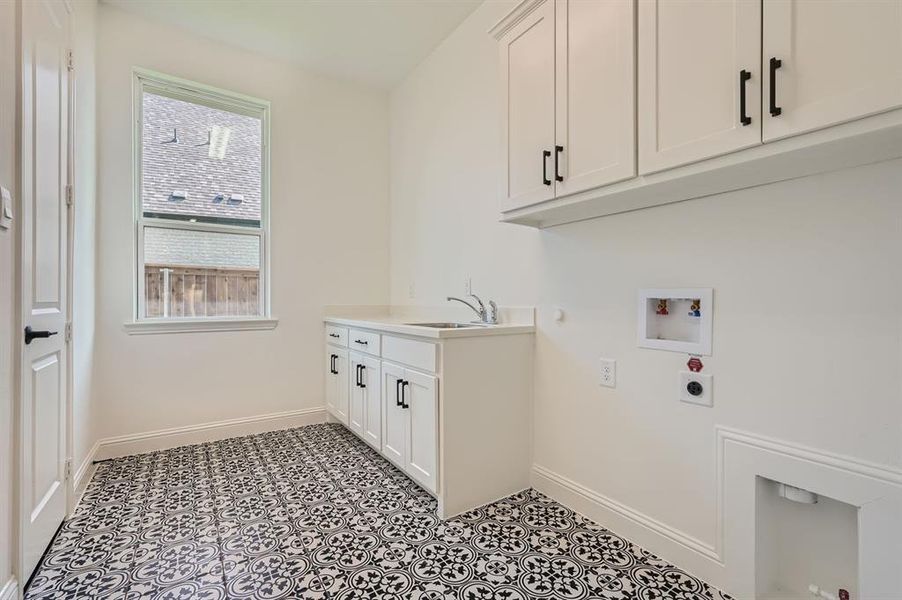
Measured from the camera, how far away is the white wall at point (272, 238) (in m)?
Result: 2.89

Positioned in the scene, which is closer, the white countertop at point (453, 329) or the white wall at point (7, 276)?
the white wall at point (7, 276)

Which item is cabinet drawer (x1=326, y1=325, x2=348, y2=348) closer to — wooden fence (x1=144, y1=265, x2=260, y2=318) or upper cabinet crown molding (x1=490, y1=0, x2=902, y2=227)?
wooden fence (x1=144, y1=265, x2=260, y2=318)

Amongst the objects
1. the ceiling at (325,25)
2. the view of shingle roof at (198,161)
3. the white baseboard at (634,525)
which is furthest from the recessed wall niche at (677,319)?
the view of shingle roof at (198,161)

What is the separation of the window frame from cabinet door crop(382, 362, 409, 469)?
1.45 m

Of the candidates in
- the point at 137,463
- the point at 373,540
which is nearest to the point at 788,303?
the point at 373,540

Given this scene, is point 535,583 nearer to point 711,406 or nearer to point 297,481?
point 711,406

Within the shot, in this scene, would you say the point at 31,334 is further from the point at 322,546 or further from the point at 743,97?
the point at 743,97

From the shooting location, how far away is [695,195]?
1.68 m

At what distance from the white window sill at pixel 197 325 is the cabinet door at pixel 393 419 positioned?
1409 millimetres

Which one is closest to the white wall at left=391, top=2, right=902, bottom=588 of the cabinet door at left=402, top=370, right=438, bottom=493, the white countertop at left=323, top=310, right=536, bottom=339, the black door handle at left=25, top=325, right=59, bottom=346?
the white countertop at left=323, top=310, right=536, bottom=339

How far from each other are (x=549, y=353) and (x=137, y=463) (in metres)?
2.86

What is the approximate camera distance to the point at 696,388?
1.69 metres

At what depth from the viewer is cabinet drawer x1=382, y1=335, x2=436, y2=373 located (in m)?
2.19

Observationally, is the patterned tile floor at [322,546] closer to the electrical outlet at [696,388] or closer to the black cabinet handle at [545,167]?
the electrical outlet at [696,388]
